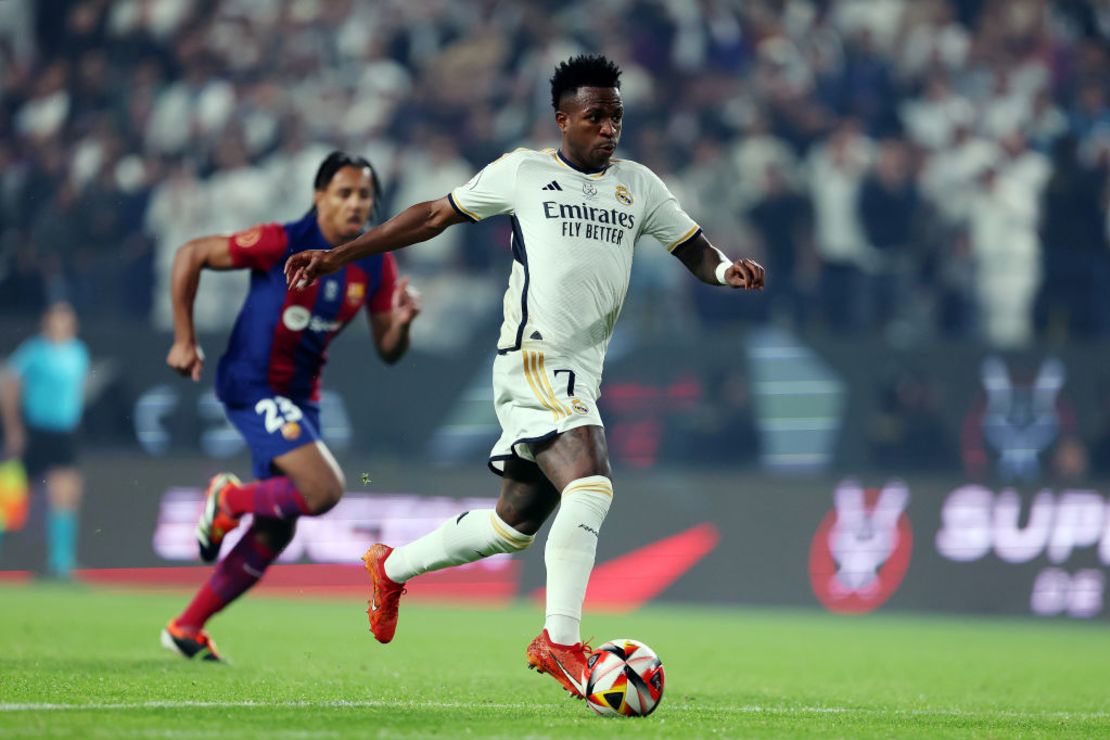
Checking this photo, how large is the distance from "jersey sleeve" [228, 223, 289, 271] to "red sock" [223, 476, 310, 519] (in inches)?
40.5

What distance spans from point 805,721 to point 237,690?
214 centimetres

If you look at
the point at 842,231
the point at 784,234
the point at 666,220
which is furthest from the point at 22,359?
the point at 666,220

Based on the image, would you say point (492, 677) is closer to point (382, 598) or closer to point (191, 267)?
point (382, 598)

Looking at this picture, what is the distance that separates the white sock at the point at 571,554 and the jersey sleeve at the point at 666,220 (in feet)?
3.81

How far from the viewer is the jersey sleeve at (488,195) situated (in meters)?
5.95

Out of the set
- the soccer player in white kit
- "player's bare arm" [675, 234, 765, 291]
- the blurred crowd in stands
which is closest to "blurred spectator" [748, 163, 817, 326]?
the blurred crowd in stands

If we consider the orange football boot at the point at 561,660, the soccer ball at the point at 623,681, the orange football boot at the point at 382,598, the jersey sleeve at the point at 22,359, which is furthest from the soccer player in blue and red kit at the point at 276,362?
the jersey sleeve at the point at 22,359

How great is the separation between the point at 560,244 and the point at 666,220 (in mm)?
546

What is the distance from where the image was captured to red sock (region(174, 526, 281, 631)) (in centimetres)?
761

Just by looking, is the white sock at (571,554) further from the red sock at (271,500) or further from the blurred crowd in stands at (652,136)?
the blurred crowd in stands at (652,136)

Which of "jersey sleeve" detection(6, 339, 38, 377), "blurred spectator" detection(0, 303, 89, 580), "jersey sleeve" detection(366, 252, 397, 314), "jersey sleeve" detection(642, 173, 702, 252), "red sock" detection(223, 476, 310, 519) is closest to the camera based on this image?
"jersey sleeve" detection(642, 173, 702, 252)

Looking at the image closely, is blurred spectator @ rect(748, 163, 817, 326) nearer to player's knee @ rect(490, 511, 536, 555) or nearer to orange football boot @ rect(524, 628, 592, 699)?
player's knee @ rect(490, 511, 536, 555)

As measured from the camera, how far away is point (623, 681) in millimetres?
5344

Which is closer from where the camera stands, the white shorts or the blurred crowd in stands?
the white shorts
